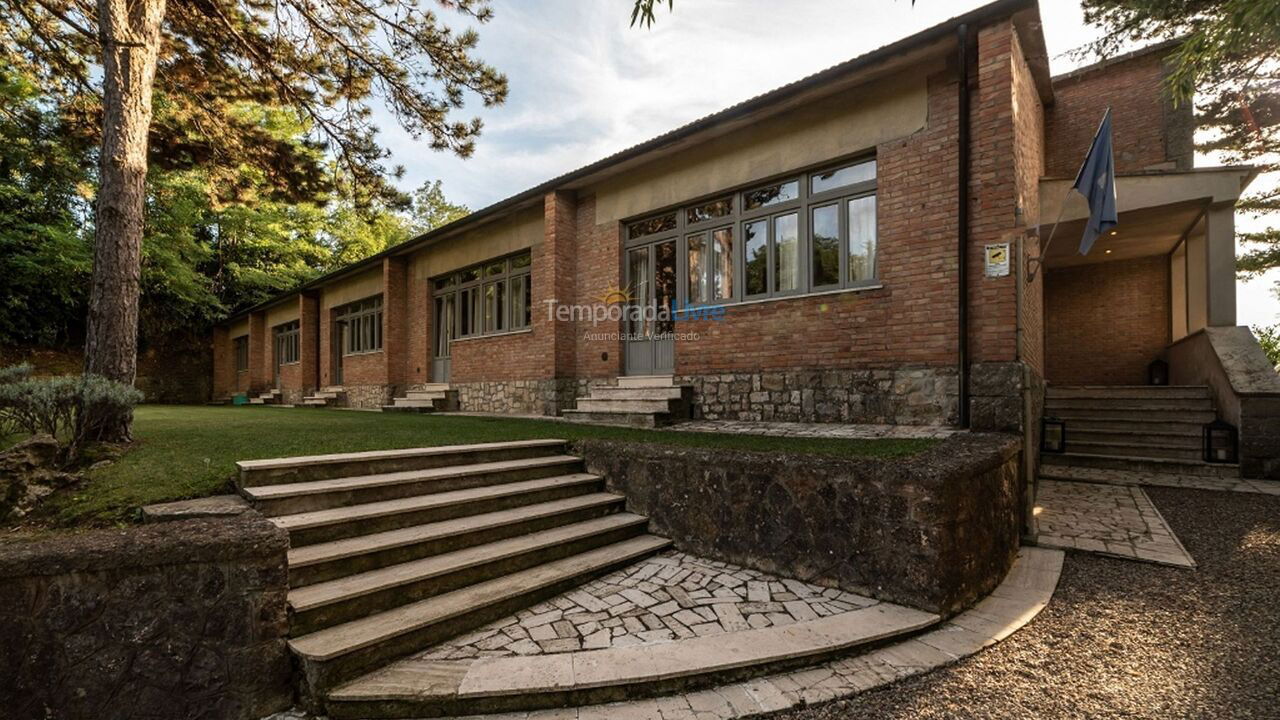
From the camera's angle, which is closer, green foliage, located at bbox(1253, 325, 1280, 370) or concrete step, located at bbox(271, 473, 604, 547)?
concrete step, located at bbox(271, 473, 604, 547)

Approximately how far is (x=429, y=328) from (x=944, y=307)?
1220 centimetres

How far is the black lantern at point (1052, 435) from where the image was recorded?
8062 mm

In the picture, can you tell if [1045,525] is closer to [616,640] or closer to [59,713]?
[616,640]

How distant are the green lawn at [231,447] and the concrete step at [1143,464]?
5.28 meters

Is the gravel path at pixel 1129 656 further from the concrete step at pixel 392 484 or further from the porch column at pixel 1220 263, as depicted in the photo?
the porch column at pixel 1220 263

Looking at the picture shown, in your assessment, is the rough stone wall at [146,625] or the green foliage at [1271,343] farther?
the green foliage at [1271,343]

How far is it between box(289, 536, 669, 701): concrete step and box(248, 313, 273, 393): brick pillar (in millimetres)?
22777

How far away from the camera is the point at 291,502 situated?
3.30 m

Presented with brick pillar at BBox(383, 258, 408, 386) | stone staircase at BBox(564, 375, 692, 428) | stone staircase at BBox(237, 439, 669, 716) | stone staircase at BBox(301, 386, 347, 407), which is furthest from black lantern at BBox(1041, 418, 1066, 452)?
stone staircase at BBox(301, 386, 347, 407)

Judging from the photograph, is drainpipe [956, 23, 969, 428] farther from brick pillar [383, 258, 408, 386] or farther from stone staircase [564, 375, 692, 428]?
brick pillar [383, 258, 408, 386]

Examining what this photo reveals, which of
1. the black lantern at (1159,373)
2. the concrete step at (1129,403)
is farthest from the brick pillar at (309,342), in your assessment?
the black lantern at (1159,373)

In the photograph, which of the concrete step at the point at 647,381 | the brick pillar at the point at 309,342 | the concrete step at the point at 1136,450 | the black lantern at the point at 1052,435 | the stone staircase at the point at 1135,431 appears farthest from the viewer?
the brick pillar at the point at 309,342

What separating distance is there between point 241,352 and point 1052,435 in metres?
30.6

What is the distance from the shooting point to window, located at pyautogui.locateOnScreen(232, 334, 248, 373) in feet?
77.0
